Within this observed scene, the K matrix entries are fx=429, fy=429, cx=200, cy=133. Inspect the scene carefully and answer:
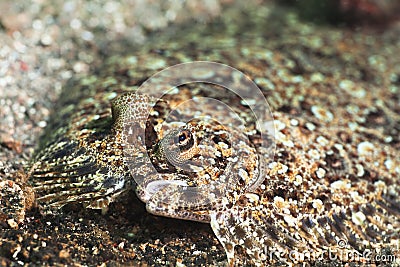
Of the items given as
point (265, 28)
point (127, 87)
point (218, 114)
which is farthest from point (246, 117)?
point (265, 28)

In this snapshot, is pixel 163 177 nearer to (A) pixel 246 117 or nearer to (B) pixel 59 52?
(A) pixel 246 117

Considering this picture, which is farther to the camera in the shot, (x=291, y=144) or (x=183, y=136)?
(x=291, y=144)

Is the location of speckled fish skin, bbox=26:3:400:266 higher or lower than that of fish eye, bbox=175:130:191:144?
lower

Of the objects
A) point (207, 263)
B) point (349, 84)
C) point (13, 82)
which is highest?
point (13, 82)

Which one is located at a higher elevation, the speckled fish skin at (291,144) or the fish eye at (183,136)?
the fish eye at (183,136)

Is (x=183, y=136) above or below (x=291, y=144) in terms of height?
above

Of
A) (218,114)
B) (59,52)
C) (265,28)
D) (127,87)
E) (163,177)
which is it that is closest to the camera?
(163,177)

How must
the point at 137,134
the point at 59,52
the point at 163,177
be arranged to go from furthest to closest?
the point at 59,52
the point at 137,134
the point at 163,177

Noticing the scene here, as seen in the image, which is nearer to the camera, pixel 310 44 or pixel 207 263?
pixel 207 263
